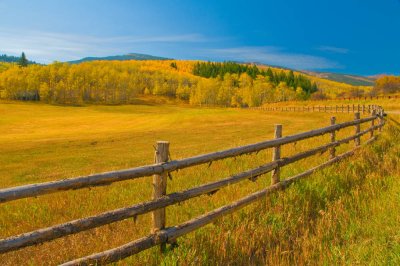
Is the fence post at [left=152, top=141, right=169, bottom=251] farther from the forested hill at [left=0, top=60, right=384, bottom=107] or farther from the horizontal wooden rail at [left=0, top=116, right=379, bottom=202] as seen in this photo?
the forested hill at [left=0, top=60, right=384, bottom=107]

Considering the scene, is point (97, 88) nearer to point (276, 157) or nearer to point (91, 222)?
point (276, 157)

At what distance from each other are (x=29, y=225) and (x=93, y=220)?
3.43m

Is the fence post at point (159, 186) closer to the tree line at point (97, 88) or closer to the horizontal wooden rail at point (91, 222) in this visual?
the horizontal wooden rail at point (91, 222)

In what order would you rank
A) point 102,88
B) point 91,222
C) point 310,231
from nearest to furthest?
point 91,222
point 310,231
point 102,88

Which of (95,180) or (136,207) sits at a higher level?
(95,180)

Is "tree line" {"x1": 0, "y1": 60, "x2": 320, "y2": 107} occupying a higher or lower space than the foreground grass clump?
higher

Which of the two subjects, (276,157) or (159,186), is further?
(276,157)

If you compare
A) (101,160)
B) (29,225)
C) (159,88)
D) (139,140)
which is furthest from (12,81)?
(29,225)

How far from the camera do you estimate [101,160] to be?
2164 cm

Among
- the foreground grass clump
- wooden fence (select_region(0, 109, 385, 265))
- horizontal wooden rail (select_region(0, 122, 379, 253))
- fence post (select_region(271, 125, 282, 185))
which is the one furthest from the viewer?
fence post (select_region(271, 125, 282, 185))

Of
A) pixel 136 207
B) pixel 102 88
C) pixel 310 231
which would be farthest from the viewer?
pixel 102 88

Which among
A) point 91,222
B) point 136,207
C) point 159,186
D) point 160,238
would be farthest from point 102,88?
point 91,222

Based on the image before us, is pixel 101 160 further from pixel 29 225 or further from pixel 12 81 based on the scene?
pixel 12 81

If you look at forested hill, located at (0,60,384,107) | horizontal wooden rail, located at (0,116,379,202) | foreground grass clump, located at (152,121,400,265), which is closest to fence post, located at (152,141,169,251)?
horizontal wooden rail, located at (0,116,379,202)
